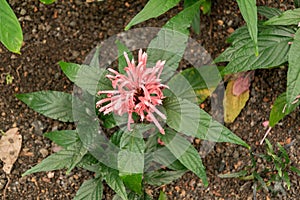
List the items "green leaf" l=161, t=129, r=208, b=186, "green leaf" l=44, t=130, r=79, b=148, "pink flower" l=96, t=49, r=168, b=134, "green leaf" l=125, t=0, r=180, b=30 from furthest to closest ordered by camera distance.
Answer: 1. "green leaf" l=44, t=130, r=79, b=148
2. "green leaf" l=161, t=129, r=208, b=186
3. "green leaf" l=125, t=0, r=180, b=30
4. "pink flower" l=96, t=49, r=168, b=134

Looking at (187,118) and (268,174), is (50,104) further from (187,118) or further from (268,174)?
(268,174)

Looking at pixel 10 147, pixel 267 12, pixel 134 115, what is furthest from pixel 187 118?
pixel 10 147

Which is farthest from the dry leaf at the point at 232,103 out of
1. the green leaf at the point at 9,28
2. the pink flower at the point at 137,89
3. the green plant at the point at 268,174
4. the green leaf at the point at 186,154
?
the green leaf at the point at 9,28

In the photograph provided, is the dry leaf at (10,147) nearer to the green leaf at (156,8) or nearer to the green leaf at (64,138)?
the green leaf at (64,138)

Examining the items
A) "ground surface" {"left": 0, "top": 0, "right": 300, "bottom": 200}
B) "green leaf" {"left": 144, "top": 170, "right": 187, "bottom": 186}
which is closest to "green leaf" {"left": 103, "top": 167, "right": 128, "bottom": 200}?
"green leaf" {"left": 144, "top": 170, "right": 187, "bottom": 186}

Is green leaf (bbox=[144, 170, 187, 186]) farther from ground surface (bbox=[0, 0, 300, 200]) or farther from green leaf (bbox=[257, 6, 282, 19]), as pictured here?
green leaf (bbox=[257, 6, 282, 19])

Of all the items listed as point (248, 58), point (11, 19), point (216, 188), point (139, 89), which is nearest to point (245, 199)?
point (216, 188)

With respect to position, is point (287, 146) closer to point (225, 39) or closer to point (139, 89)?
point (225, 39)
